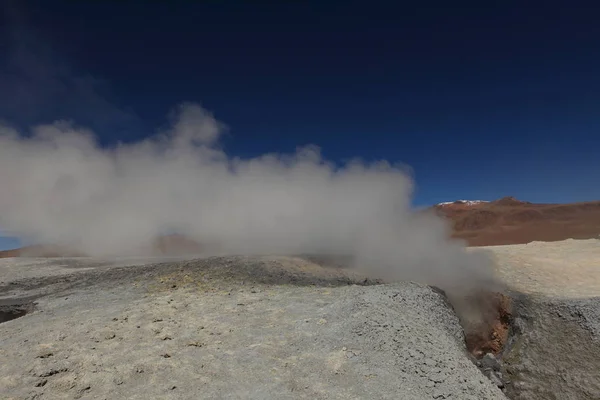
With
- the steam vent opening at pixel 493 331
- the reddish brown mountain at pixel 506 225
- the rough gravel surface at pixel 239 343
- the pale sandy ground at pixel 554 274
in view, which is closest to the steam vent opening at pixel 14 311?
the rough gravel surface at pixel 239 343

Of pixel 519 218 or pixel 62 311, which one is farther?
pixel 519 218

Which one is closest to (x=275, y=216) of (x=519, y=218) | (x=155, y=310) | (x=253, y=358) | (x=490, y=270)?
(x=490, y=270)

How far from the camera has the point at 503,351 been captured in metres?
8.35

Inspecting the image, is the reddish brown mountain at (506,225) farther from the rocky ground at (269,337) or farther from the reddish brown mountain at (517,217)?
the rocky ground at (269,337)

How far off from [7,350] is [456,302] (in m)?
9.22

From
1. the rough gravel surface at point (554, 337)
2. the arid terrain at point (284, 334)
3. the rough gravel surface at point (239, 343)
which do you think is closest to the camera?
the rough gravel surface at point (239, 343)

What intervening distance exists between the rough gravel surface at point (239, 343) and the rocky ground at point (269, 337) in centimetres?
2

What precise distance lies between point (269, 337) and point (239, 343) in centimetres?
49

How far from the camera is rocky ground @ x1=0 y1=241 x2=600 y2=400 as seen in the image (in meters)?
4.77

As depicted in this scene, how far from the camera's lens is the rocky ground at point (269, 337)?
4773 mm

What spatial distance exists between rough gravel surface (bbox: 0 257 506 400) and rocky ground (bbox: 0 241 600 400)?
2cm

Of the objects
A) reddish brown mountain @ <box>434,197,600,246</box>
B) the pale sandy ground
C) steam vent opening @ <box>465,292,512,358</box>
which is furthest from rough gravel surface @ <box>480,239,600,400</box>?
reddish brown mountain @ <box>434,197,600,246</box>

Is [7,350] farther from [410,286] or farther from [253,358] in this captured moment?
[410,286]

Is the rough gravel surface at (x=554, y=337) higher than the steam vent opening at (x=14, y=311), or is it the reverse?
the steam vent opening at (x=14, y=311)
